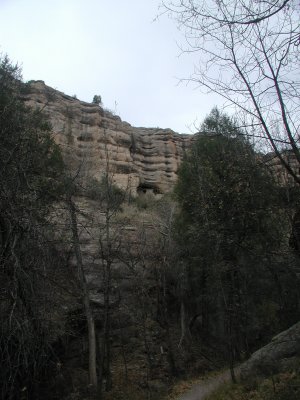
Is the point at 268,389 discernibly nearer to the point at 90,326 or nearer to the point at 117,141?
the point at 90,326

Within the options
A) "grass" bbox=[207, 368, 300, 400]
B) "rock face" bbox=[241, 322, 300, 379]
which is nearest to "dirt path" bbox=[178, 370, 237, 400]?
"grass" bbox=[207, 368, 300, 400]

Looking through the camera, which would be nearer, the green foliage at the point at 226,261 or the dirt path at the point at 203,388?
the dirt path at the point at 203,388

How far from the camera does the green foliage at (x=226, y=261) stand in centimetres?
1508

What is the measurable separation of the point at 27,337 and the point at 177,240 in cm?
1503

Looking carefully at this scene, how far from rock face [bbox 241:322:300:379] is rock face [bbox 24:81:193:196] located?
79.8ft

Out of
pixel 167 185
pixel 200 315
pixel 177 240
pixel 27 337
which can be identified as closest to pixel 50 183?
pixel 27 337

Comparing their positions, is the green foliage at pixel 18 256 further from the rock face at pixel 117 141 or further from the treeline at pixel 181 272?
the rock face at pixel 117 141

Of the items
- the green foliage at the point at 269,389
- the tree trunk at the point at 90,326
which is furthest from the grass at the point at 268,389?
the tree trunk at the point at 90,326

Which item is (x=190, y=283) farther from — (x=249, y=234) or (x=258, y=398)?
(x=258, y=398)

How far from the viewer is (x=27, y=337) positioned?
6.34 metres

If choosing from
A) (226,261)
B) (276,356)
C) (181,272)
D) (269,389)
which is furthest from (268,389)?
(181,272)

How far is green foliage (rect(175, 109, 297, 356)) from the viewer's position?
49.5 ft

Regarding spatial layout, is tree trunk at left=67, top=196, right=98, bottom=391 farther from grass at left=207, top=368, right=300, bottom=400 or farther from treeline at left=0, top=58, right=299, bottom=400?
grass at left=207, top=368, right=300, bottom=400

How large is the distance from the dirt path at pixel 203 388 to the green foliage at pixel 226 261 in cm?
134
